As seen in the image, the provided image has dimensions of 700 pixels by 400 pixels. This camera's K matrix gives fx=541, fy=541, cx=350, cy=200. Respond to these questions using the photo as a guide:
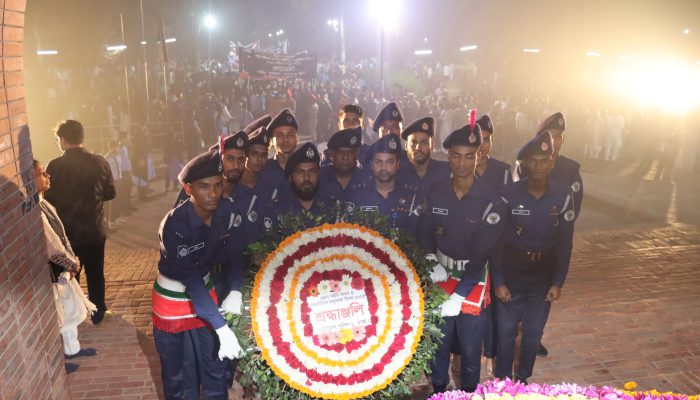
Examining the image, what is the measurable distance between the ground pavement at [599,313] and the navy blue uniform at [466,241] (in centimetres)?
84

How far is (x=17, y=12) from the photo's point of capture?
12.4 feet

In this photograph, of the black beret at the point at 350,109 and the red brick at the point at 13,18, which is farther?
the black beret at the point at 350,109

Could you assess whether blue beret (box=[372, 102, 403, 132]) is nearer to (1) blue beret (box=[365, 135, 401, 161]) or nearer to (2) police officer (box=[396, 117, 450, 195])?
(2) police officer (box=[396, 117, 450, 195])

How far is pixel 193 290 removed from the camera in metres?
4.15

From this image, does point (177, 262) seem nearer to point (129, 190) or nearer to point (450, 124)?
point (129, 190)

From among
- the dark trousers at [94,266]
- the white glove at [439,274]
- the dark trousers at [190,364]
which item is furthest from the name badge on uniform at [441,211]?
the dark trousers at [94,266]

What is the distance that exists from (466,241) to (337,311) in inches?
69.0

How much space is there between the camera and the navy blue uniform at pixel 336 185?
19.5ft

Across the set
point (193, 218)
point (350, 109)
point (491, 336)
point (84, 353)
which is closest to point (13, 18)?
point (193, 218)

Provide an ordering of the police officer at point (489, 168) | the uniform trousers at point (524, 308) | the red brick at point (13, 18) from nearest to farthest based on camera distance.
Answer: the red brick at point (13, 18) < the uniform trousers at point (524, 308) < the police officer at point (489, 168)

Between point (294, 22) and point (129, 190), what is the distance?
2696 inches

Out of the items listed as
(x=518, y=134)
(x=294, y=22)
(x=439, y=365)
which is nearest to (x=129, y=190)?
(x=439, y=365)

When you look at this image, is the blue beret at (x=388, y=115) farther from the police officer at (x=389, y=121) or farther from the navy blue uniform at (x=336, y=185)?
the navy blue uniform at (x=336, y=185)

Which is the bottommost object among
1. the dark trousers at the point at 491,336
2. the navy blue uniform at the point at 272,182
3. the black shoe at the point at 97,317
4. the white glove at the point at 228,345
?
the black shoe at the point at 97,317
